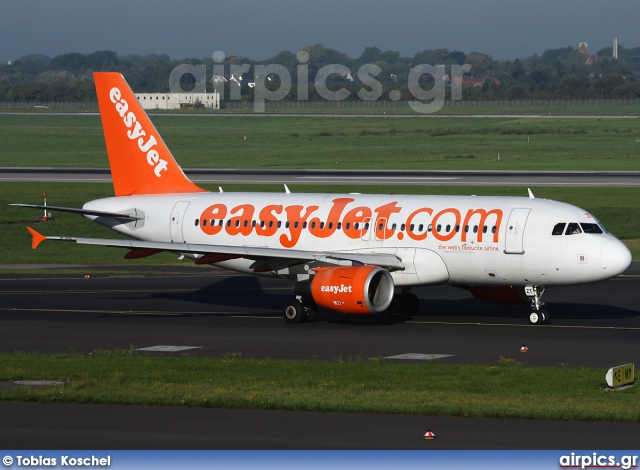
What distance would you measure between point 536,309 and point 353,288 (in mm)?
6807

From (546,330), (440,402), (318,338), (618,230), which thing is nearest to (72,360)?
(318,338)

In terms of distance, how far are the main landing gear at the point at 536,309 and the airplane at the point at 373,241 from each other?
3 cm

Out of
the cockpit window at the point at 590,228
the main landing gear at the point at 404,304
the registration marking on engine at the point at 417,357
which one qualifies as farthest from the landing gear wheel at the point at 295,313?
the cockpit window at the point at 590,228

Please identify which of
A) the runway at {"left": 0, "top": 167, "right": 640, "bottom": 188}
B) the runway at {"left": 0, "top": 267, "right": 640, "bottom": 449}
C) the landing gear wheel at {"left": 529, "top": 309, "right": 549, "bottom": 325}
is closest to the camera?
the runway at {"left": 0, "top": 267, "right": 640, "bottom": 449}

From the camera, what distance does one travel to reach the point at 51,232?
69875 mm

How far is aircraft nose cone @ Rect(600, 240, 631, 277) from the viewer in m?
37.8

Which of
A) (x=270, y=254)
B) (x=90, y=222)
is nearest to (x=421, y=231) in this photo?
(x=270, y=254)

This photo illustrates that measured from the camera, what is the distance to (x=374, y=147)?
5960 inches

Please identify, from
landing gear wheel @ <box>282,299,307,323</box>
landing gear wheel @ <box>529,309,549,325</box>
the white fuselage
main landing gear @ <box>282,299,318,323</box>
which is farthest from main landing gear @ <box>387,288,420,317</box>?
landing gear wheel @ <box>529,309,549,325</box>

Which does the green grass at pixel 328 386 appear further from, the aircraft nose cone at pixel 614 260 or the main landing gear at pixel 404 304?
the main landing gear at pixel 404 304

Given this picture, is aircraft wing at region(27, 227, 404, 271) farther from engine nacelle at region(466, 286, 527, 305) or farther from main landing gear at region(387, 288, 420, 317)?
engine nacelle at region(466, 286, 527, 305)

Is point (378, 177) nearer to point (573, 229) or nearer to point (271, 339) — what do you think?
point (573, 229)

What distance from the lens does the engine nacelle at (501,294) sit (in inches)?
1644

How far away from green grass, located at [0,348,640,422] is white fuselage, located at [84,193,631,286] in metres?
7.49
